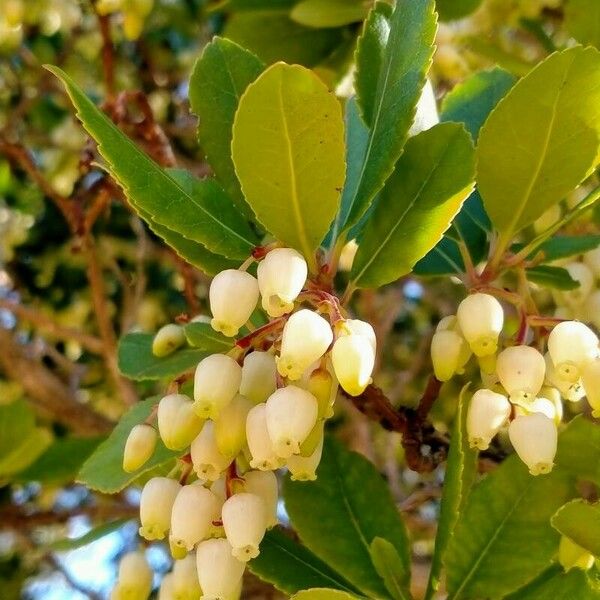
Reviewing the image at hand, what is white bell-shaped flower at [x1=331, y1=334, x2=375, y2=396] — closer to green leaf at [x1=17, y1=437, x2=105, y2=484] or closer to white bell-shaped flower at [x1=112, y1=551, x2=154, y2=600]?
white bell-shaped flower at [x1=112, y1=551, x2=154, y2=600]

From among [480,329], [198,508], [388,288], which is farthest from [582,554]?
[388,288]

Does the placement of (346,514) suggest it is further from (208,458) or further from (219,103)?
(219,103)

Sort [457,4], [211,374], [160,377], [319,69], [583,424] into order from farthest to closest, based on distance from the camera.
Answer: [319,69] → [457,4] → [160,377] → [583,424] → [211,374]

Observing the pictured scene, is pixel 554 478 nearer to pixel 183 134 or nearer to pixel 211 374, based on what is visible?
pixel 211 374

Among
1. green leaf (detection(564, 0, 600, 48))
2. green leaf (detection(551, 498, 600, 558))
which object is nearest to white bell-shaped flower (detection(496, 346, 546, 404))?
green leaf (detection(551, 498, 600, 558))

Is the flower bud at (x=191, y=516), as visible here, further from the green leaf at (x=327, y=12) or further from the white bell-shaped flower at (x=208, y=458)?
the green leaf at (x=327, y=12)

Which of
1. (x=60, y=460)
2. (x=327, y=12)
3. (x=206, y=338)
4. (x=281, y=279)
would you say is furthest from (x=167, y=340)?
(x=60, y=460)

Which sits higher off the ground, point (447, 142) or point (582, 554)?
point (447, 142)
